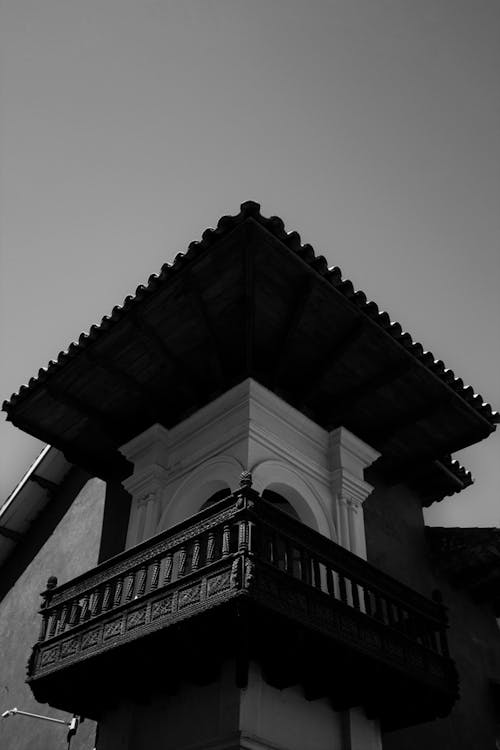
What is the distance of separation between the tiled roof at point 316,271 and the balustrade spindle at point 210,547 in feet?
8.71

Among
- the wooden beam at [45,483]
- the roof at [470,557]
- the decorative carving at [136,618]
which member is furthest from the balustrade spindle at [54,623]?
the roof at [470,557]

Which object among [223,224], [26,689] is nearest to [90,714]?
[26,689]

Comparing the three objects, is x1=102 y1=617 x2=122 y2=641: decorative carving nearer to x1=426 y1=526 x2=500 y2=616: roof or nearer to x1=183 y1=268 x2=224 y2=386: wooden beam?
x1=183 y1=268 x2=224 y2=386: wooden beam

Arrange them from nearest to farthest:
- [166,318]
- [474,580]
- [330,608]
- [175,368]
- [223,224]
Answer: [330,608]
[223,224]
[166,318]
[175,368]
[474,580]

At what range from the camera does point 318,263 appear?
742 centimetres

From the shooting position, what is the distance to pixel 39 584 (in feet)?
34.4

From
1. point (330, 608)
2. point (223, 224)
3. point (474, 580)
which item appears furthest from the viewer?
point (474, 580)

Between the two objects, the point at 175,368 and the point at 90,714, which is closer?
the point at 90,714

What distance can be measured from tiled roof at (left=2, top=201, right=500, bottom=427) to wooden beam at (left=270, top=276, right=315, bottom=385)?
9.7 inches

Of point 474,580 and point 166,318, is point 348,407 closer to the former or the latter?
point 166,318

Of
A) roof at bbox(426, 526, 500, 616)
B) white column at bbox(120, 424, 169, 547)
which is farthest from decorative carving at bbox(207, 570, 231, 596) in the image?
roof at bbox(426, 526, 500, 616)

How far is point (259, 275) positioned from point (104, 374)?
8.10ft

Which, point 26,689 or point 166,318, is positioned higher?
point 166,318

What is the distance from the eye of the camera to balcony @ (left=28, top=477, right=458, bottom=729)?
6.07 m
